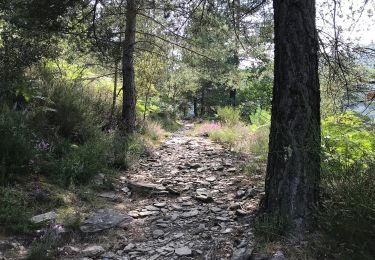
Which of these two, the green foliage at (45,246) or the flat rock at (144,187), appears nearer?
the green foliage at (45,246)

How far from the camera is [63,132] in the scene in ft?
21.9

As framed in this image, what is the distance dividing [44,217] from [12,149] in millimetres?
1134

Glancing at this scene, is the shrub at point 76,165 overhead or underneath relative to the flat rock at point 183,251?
overhead

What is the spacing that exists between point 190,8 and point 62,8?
9.09 feet

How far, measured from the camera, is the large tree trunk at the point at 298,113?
357cm

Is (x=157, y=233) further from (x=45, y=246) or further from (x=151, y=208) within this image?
(x=45, y=246)

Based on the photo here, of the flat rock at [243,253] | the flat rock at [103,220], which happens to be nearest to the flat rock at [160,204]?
the flat rock at [103,220]

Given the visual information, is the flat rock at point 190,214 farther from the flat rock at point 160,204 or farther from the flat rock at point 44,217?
the flat rock at point 44,217

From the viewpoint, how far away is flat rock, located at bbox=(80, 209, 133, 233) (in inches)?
162

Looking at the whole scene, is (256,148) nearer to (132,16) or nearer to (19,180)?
Result: (132,16)

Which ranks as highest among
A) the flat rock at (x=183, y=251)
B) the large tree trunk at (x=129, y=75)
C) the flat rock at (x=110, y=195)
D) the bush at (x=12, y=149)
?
the large tree trunk at (x=129, y=75)

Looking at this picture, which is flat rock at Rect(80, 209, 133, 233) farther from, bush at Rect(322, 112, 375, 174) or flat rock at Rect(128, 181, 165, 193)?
bush at Rect(322, 112, 375, 174)

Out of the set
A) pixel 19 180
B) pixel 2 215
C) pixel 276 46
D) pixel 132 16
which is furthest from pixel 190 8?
pixel 2 215

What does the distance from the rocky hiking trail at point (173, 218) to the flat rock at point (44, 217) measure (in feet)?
1.15
